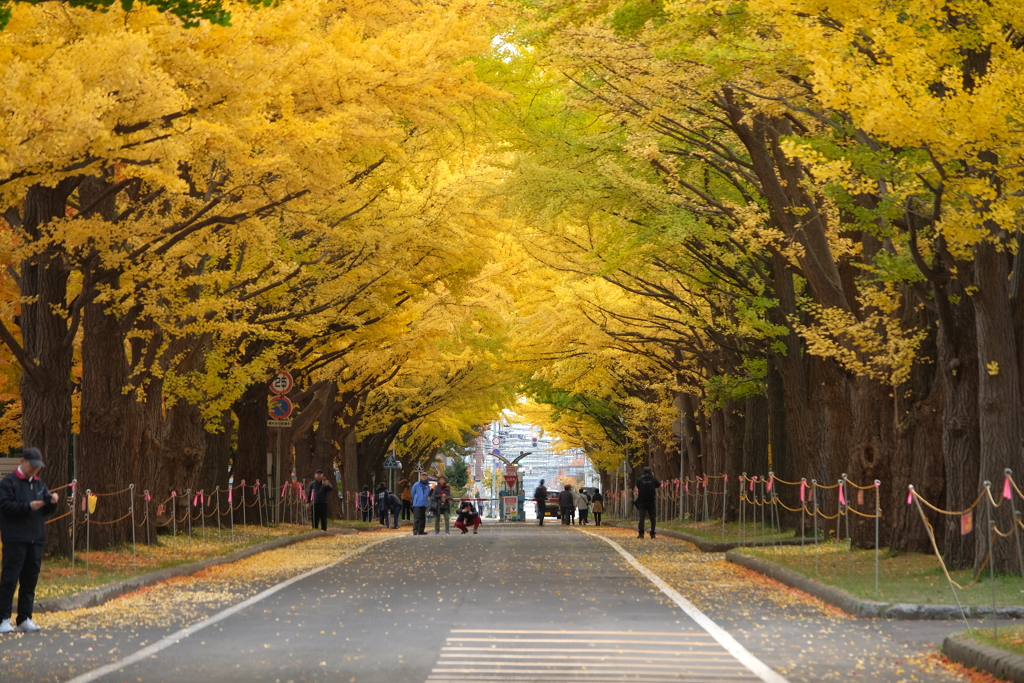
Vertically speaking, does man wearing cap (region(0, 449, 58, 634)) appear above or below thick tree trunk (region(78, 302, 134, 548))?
below

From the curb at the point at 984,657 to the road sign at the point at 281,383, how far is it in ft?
73.9

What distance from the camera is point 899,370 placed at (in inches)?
724

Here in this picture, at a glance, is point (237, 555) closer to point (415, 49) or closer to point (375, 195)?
point (375, 195)

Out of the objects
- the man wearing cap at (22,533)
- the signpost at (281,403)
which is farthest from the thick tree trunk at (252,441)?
the man wearing cap at (22,533)

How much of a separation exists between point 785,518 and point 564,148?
10.7 metres

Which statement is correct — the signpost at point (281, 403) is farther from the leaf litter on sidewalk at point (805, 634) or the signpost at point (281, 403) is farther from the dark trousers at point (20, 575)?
the dark trousers at point (20, 575)

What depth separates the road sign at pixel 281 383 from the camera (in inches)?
1235

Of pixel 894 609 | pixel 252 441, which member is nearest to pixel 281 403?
pixel 252 441

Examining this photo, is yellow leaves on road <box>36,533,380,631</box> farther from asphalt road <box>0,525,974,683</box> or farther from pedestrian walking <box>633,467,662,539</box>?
pedestrian walking <box>633,467,662,539</box>

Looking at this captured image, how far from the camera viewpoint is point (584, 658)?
10125mm

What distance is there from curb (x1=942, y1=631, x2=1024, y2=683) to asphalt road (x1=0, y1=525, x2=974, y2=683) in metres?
0.29

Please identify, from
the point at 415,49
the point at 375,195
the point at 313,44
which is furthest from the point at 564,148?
the point at 313,44

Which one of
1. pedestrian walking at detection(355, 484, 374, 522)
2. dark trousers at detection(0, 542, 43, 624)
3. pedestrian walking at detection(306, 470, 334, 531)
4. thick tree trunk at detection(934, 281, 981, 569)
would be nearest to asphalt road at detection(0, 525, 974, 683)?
dark trousers at detection(0, 542, 43, 624)

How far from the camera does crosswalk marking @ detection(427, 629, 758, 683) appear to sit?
9242 mm
